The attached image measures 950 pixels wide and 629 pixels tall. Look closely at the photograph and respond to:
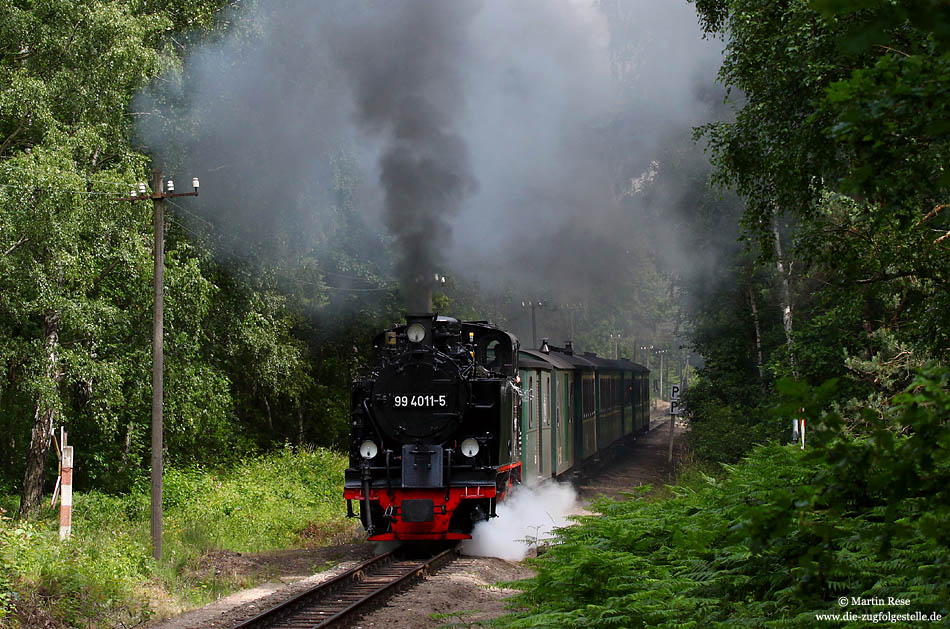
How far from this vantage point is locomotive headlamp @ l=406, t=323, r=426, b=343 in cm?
1160

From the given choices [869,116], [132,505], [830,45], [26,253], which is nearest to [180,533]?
[132,505]

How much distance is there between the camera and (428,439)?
11523 millimetres

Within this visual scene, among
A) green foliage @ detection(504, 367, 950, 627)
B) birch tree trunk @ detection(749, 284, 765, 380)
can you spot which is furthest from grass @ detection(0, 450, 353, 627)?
birch tree trunk @ detection(749, 284, 765, 380)

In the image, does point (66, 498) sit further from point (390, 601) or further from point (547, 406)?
point (547, 406)

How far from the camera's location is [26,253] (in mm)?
13008

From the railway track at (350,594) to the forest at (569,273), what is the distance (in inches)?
59.6

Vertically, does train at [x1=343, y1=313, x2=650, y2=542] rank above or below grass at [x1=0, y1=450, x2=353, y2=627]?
above

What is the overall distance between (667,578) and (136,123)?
15.5m

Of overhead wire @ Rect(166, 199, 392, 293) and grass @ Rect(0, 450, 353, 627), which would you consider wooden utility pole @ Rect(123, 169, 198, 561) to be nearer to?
grass @ Rect(0, 450, 353, 627)

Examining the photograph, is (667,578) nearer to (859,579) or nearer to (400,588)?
(859,579)

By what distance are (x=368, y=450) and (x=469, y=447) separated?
1.29 meters

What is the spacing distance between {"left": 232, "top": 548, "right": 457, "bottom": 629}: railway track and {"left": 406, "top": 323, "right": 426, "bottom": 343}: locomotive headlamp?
9.05 ft

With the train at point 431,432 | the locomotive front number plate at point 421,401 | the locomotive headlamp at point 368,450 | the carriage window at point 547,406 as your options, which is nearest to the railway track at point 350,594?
the train at point 431,432

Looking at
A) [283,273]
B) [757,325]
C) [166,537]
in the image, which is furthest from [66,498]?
[757,325]
